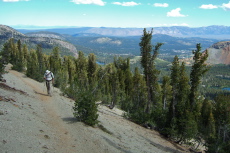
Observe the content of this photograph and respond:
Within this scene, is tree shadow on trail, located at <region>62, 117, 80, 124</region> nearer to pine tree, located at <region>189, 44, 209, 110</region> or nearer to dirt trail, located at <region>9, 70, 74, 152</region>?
dirt trail, located at <region>9, 70, 74, 152</region>

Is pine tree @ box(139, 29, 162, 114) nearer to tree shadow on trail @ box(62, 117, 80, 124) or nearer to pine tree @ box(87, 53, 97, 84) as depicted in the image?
tree shadow on trail @ box(62, 117, 80, 124)

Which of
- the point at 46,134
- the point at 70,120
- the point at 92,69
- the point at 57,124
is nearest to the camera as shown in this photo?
the point at 46,134

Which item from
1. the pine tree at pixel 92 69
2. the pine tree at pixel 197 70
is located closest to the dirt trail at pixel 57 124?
the pine tree at pixel 197 70

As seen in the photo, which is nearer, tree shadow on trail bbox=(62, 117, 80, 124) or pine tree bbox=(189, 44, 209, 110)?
tree shadow on trail bbox=(62, 117, 80, 124)

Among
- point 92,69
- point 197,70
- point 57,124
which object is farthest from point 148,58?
point 92,69

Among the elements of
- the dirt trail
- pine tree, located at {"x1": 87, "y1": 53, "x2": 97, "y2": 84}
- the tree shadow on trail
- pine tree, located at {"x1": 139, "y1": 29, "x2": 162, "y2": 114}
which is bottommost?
pine tree, located at {"x1": 87, "y1": 53, "x2": 97, "y2": 84}

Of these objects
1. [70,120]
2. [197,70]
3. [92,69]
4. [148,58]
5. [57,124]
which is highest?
[148,58]

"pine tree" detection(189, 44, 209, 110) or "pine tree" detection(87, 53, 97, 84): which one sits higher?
"pine tree" detection(189, 44, 209, 110)

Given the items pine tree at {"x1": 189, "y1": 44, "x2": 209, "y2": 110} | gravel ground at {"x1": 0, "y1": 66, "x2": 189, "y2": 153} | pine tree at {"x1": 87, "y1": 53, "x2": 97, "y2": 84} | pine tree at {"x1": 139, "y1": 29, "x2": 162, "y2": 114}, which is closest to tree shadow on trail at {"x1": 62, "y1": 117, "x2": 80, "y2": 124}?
gravel ground at {"x1": 0, "y1": 66, "x2": 189, "y2": 153}

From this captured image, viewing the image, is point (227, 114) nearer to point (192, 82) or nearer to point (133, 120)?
point (192, 82)

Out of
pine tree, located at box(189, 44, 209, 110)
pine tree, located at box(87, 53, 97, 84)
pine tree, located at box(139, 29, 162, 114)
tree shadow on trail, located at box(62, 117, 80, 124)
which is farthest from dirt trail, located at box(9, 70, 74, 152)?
pine tree, located at box(87, 53, 97, 84)

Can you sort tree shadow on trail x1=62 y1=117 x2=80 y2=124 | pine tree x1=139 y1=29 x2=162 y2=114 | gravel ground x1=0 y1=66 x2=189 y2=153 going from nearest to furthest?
gravel ground x1=0 y1=66 x2=189 y2=153
tree shadow on trail x1=62 y1=117 x2=80 y2=124
pine tree x1=139 y1=29 x2=162 y2=114

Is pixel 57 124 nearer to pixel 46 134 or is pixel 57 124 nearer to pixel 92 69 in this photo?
pixel 46 134

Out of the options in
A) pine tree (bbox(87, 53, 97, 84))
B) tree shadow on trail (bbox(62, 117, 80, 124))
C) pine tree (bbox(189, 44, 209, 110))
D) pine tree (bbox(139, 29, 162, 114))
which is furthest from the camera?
pine tree (bbox(87, 53, 97, 84))
